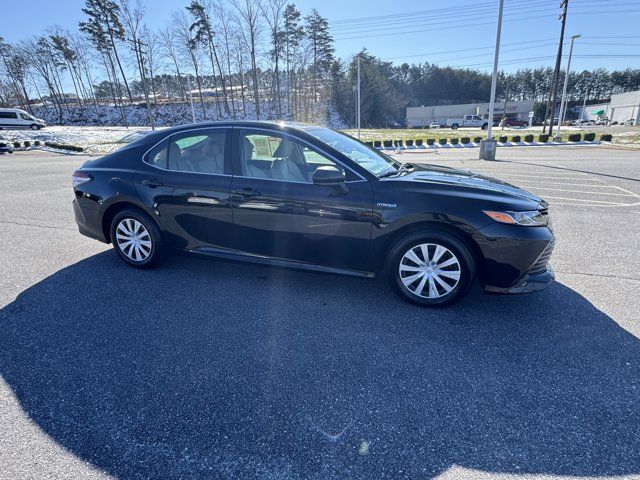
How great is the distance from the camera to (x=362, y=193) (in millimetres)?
3176

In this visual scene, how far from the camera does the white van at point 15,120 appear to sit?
37.2 m

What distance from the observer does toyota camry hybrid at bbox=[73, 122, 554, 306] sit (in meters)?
3.02

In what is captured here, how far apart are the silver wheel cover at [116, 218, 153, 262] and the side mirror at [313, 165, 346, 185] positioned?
221cm

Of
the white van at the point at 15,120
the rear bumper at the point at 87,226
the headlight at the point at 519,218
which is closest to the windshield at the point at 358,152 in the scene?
the headlight at the point at 519,218

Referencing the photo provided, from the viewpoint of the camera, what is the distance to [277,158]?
11.7 ft

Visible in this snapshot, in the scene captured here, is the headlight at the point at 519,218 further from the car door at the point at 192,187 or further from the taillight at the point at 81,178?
the taillight at the point at 81,178

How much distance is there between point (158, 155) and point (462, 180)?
3.23m

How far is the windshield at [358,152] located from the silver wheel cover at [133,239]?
2.24 m

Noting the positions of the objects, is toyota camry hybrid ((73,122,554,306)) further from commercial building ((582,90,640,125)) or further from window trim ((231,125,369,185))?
commercial building ((582,90,640,125))

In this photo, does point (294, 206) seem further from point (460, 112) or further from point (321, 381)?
point (460, 112)

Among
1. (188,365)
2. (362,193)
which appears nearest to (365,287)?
(362,193)

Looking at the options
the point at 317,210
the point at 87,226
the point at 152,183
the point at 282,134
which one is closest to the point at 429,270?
the point at 317,210

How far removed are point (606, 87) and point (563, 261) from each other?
126m

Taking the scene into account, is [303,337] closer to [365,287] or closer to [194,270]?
[365,287]
